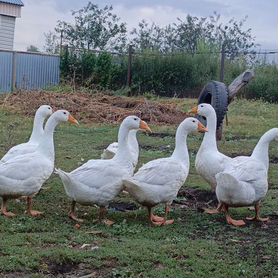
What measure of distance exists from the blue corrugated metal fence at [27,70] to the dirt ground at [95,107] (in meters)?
3.80

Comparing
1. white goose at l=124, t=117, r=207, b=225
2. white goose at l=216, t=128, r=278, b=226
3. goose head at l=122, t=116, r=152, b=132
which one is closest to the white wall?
goose head at l=122, t=116, r=152, b=132

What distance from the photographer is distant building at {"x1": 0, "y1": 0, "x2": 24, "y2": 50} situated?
3206 centimetres

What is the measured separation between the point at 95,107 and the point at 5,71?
720 cm

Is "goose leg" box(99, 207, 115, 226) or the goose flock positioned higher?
the goose flock

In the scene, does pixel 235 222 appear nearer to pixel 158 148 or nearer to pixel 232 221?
pixel 232 221

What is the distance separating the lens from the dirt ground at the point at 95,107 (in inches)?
731

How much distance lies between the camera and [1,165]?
712 centimetres

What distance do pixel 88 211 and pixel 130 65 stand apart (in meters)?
20.3

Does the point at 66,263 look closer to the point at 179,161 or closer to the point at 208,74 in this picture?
the point at 179,161

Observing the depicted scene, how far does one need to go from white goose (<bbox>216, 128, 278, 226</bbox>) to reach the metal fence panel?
1914 cm

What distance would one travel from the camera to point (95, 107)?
1956cm

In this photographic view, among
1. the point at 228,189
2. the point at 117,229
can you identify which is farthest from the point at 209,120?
the point at 117,229

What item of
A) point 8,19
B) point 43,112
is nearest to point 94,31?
point 8,19

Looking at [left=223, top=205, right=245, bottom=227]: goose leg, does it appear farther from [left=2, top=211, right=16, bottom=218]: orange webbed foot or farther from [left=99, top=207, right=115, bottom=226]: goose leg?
[left=2, top=211, right=16, bottom=218]: orange webbed foot
